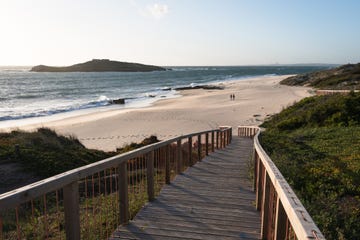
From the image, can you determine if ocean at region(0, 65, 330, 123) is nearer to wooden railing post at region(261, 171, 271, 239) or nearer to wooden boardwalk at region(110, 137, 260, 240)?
wooden boardwalk at region(110, 137, 260, 240)

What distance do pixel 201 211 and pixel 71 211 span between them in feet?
7.71

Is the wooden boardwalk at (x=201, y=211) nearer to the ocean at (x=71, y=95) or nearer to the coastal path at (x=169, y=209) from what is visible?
the coastal path at (x=169, y=209)

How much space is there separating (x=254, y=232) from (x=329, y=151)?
6924 mm

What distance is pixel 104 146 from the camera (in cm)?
1902

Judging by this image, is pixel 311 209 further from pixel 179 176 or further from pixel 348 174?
pixel 179 176

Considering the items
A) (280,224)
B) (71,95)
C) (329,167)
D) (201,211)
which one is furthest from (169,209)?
(71,95)

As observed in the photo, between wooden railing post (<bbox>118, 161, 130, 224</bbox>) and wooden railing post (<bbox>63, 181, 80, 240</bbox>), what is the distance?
1146 millimetres

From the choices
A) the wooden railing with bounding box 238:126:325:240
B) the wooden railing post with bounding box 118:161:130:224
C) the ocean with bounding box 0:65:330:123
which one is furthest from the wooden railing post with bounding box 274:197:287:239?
the ocean with bounding box 0:65:330:123

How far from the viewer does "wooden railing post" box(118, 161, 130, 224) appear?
4441mm

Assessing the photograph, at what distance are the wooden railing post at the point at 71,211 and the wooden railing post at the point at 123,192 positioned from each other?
1146 mm

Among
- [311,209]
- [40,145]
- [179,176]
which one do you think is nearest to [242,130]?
[40,145]

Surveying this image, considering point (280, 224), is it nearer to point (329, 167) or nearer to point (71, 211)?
point (71, 211)

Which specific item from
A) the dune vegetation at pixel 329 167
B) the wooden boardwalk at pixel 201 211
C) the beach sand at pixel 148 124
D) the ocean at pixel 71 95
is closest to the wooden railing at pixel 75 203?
the wooden boardwalk at pixel 201 211

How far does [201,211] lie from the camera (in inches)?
200
